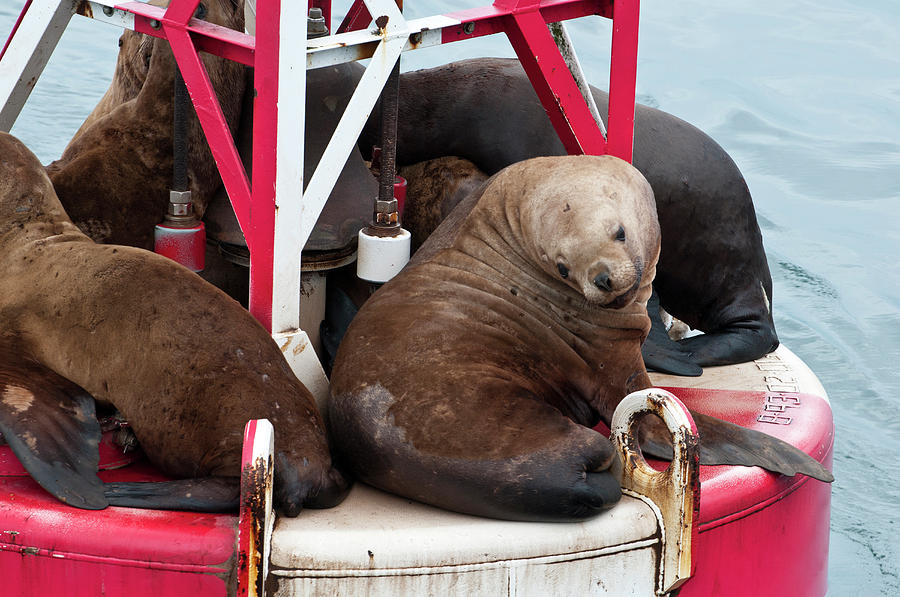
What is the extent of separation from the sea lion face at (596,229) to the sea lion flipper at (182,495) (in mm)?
842

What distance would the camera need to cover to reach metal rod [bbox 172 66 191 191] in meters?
→ 3.05

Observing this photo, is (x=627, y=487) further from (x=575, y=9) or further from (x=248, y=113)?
(x=248, y=113)

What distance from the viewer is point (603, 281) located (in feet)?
8.16

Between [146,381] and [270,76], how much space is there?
0.70 m

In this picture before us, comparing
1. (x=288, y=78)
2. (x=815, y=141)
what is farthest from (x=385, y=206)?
(x=815, y=141)

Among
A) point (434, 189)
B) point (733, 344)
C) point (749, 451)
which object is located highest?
point (434, 189)

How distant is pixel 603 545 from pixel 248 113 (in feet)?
5.61

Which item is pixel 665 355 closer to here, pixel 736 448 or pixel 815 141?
pixel 736 448

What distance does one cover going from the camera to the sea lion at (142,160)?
10.7ft

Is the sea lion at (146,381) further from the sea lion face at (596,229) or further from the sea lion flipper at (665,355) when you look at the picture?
the sea lion flipper at (665,355)

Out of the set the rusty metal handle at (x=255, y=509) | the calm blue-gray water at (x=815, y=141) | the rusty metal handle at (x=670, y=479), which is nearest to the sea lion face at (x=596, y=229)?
the rusty metal handle at (x=670, y=479)

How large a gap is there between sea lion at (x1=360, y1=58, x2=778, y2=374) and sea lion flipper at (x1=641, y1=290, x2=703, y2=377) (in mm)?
58

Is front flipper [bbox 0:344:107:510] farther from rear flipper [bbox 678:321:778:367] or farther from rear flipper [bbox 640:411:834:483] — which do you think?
rear flipper [bbox 678:321:778:367]

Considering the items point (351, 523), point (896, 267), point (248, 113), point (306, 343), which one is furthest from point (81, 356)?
point (896, 267)
